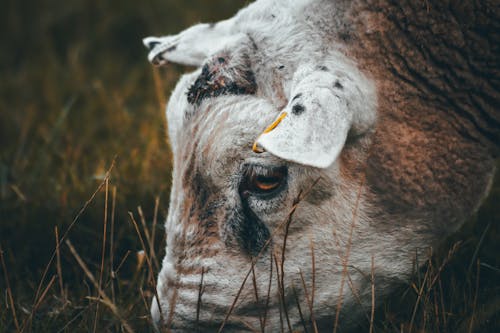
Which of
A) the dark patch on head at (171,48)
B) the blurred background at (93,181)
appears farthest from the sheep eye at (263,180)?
the dark patch on head at (171,48)

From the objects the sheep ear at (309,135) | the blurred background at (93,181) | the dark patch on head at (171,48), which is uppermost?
the dark patch on head at (171,48)

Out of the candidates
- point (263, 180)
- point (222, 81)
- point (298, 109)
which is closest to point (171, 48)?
point (222, 81)

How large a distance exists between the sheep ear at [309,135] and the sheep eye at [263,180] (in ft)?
0.81

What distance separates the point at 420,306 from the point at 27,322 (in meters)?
1.52

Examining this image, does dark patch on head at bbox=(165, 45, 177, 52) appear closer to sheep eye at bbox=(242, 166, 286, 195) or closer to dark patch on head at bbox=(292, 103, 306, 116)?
sheep eye at bbox=(242, 166, 286, 195)

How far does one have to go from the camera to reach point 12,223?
3.72 metres

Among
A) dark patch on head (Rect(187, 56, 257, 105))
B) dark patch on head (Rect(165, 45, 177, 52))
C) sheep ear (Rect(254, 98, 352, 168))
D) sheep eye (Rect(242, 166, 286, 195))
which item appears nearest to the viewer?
sheep ear (Rect(254, 98, 352, 168))

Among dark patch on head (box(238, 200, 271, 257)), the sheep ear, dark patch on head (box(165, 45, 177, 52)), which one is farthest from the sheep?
dark patch on head (box(165, 45, 177, 52))

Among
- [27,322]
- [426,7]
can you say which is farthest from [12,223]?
[426,7]

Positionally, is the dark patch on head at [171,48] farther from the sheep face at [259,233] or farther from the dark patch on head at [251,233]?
the dark patch on head at [251,233]

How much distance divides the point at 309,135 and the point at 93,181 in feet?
7.00

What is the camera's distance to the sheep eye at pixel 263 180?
2443mm

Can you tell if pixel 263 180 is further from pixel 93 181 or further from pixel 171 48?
pixel 93 181

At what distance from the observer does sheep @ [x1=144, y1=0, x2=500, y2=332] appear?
8.13 ft
